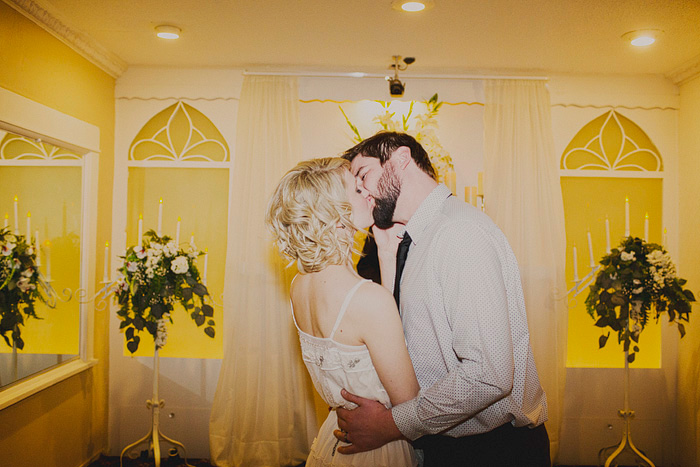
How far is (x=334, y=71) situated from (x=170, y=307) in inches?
80.6

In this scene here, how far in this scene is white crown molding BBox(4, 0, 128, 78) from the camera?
8.98 ft

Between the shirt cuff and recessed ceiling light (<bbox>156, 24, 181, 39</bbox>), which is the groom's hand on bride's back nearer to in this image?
the shirt cuff

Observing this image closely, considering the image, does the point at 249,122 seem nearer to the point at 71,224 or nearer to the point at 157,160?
the point at 157,160

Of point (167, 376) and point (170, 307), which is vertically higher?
point (170, 307)

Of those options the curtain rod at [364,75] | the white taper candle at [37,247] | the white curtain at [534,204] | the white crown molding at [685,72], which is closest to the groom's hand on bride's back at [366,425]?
the white taper candle at [37,247]

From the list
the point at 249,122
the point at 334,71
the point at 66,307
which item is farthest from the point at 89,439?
the point at 334,71

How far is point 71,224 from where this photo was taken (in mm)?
3332

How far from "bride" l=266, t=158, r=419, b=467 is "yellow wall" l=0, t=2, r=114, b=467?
6.53ft

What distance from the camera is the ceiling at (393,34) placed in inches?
109

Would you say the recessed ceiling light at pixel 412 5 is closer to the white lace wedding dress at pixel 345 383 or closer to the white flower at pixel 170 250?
the white lace wedding dress at pixel 345 383

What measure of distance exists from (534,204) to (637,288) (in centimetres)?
90

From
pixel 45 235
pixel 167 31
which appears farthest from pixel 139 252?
pixel 167 31

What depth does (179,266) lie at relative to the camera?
10.3 ft

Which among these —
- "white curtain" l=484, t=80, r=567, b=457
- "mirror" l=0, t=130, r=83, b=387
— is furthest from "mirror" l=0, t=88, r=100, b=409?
"white curtain" l=484, t=80, r=567, b=457
